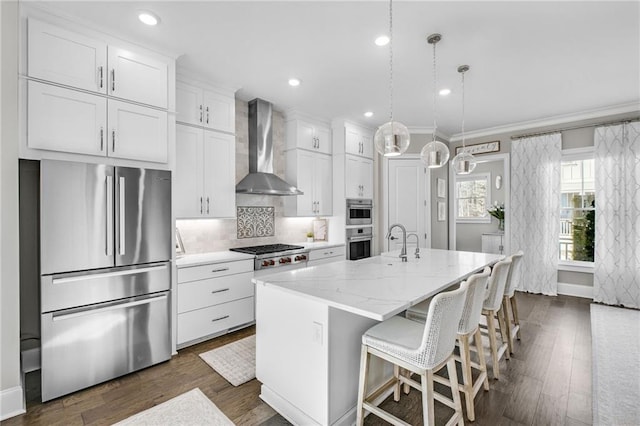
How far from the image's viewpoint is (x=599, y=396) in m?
2.19

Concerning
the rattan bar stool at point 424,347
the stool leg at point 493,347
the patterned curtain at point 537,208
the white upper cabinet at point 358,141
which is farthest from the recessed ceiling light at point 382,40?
the patterned curtain at point 537,208

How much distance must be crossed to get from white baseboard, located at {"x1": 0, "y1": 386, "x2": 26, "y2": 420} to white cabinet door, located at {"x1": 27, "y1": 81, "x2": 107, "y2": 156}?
1668 mm

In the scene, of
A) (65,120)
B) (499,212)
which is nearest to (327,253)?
(65,120)

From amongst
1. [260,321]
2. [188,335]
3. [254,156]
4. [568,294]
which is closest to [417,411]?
[260,321]

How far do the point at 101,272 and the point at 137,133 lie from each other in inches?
47.4

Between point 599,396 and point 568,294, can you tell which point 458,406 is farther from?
point 568,294

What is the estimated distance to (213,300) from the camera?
A: 10.4 ft

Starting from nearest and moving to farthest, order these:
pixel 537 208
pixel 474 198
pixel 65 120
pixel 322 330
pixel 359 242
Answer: pixel 322 330
pixel 65 120
pixel 537 208
pixel 359 242
pixel 474 198

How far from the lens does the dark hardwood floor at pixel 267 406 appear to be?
1.97 meters

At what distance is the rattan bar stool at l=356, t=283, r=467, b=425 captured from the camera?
153 centimetres

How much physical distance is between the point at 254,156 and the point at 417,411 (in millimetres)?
3330

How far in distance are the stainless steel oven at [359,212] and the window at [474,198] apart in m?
3.31

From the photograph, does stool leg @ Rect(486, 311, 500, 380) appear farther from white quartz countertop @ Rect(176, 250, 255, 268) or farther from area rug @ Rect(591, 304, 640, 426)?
white quartz countertop @ Rect(176, 250, 255, 268)

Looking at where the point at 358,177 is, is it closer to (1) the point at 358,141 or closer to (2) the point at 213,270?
(1) the point at 358,141
